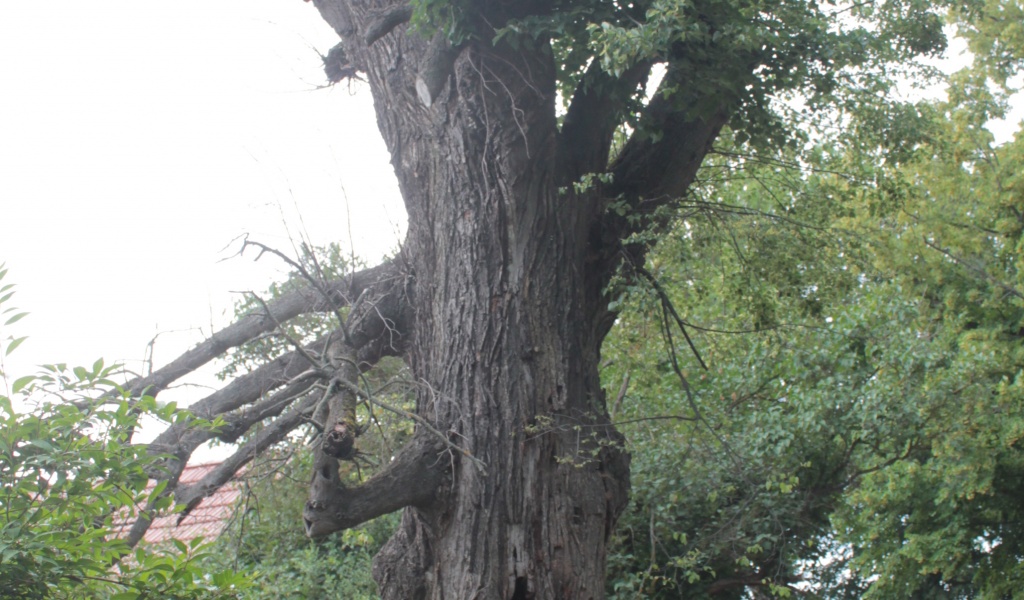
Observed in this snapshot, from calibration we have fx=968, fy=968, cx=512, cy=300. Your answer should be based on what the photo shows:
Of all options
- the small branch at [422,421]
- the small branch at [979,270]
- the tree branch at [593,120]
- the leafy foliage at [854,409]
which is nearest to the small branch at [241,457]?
the small branch at [422,421]

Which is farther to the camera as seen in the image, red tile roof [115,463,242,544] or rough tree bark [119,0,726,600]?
red tile roof [115,463,242,544]

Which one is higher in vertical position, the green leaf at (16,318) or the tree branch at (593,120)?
the tree branch at (593,120)

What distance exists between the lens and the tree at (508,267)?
16.5ft

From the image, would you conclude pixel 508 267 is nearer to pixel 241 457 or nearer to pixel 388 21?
pixel 388 21

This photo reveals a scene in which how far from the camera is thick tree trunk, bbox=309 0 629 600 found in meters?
5.07

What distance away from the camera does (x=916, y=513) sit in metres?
11.5

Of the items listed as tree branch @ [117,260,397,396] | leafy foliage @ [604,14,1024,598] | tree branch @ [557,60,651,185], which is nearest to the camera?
tree branch @ [557,60,651,185]

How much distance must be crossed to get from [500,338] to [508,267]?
424 millimetres

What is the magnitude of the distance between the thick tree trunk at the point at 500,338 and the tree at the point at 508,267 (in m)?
0.01

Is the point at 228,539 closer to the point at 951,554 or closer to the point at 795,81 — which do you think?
the point at 795,81

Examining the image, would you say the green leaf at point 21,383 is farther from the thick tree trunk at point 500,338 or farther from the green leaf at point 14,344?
the thick tree trunk at point 500,338

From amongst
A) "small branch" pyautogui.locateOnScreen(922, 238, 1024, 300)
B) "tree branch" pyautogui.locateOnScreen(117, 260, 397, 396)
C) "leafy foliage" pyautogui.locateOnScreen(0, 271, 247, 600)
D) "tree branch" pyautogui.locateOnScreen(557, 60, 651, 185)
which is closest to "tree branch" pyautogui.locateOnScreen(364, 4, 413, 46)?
"tree branch" pyautogui.locateOnScreen(557, 60, 651, 185)

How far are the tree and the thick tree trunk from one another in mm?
13

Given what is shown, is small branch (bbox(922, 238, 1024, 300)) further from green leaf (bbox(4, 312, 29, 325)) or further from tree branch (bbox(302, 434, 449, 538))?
green leaf (bbox(4, 312, 29, 325))
